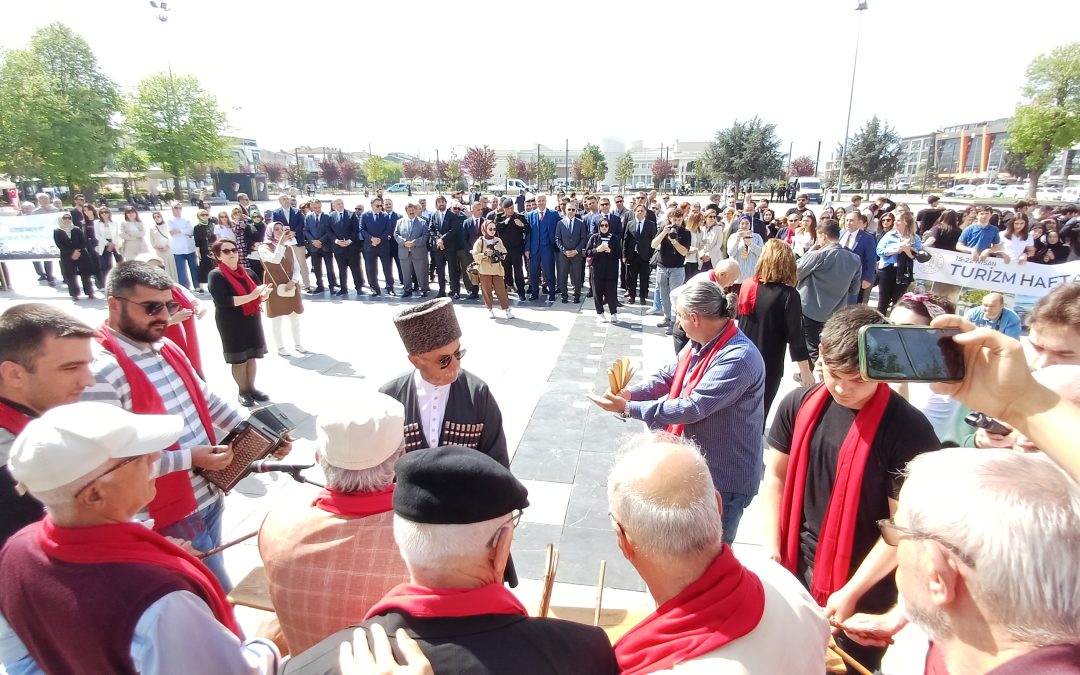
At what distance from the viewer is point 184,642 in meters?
1.30

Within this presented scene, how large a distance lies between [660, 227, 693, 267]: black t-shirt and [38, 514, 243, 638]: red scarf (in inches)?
294

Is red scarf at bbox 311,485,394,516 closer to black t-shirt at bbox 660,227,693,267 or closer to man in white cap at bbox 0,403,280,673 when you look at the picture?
man in white cap at bbox 0,403,280,673

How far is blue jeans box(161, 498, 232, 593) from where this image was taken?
2570mm

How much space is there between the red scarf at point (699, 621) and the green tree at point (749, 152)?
4936 centimetres

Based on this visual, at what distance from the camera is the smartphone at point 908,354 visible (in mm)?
1380

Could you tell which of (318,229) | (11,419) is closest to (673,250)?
(318,229)

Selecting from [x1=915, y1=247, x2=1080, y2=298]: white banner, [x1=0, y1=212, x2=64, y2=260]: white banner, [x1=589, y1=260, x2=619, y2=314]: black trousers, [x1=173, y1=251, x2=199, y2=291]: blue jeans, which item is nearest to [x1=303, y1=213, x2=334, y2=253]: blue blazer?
[x1=173, y1=251, x2=199, y2=291]: blue jeans

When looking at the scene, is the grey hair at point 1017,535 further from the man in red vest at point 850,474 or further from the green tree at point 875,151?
the green tree at point 875,151

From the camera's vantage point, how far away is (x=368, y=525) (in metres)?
1.61

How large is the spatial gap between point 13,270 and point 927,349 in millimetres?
19353

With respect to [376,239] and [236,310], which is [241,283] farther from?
[376,239]

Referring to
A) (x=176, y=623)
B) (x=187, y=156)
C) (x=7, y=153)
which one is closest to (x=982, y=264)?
(x=176, y=623)

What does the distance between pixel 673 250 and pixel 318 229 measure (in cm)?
712

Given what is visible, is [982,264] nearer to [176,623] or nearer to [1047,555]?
[1047,555]
